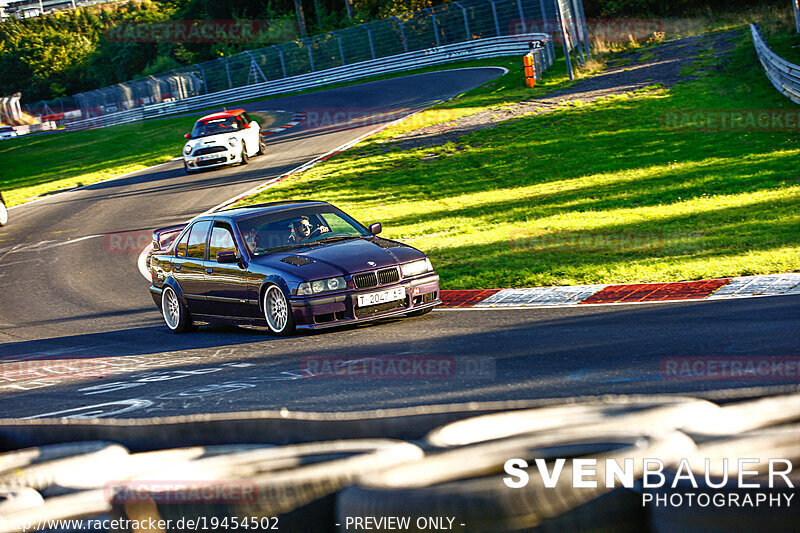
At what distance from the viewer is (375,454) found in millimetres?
3621

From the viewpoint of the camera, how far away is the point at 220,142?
27250 millimetres

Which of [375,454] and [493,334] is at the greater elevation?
[375,454]

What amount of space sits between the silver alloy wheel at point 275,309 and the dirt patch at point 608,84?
15.8 m

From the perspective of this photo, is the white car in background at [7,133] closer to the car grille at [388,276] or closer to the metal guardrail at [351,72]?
the metal guardrail at [351,72]

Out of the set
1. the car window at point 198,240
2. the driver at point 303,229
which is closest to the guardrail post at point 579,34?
the car window at point 198,240

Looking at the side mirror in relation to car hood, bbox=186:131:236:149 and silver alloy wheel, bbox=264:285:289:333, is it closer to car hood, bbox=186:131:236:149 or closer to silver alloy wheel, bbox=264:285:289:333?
silver alloy wheel, bbox=264:285:289:333

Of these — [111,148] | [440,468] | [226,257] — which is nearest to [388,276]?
[226,257]

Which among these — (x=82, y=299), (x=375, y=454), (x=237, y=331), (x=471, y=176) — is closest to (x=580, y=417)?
(x=375, y=454)

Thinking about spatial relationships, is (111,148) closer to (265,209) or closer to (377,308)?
(265,209)

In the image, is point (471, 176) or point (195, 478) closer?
point (195, 478)

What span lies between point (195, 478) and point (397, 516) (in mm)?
1008

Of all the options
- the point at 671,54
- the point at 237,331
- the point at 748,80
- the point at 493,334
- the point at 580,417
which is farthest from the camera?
the point at 671,54

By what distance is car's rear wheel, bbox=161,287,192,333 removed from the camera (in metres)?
11.4

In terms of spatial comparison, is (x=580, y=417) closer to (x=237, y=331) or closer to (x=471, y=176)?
(x=237, y=331)
